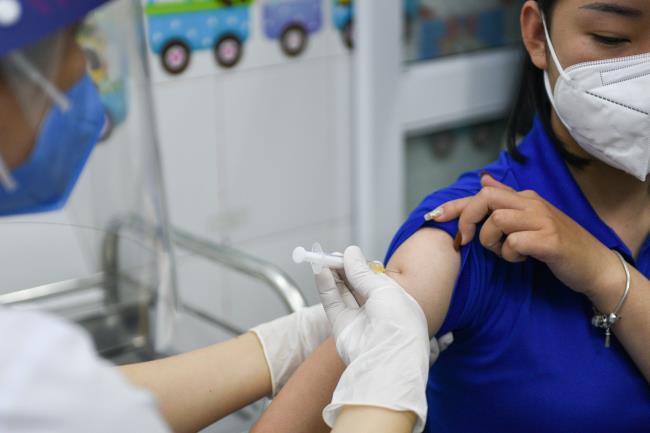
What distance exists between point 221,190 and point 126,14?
4.51 feet

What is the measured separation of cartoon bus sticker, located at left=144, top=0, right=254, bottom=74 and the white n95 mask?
45.3 inches

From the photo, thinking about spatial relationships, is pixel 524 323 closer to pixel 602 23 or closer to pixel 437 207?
pixel 437 207

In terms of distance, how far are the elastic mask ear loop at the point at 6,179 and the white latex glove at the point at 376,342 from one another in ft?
1.40

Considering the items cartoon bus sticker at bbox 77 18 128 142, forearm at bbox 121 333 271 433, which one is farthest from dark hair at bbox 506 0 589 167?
cartoon bus sticker at bbox 77 18 128 142

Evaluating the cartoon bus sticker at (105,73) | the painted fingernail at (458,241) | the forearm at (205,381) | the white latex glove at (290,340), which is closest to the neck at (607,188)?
the painted fingernail at (458,241)

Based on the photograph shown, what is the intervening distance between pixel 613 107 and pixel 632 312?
0.29 meters

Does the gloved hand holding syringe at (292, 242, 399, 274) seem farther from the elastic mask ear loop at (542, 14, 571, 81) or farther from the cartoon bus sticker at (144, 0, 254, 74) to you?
the cartoon bus sticker at (144, 0, 254, 74)

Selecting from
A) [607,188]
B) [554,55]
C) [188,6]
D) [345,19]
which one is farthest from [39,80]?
[345,19]

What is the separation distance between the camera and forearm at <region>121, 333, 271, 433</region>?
1.12 metres

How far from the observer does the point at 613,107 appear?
121 cm

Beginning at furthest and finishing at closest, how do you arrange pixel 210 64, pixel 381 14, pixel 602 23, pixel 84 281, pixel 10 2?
pixel 381 14, pixel 210 64, pixel 602 23, pixel 84 281, pixel 10 2

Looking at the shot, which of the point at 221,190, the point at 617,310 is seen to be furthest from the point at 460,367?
the point at 221,190

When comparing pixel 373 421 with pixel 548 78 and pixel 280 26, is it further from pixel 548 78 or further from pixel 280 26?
pixel 280 26

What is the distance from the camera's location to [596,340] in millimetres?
1233
